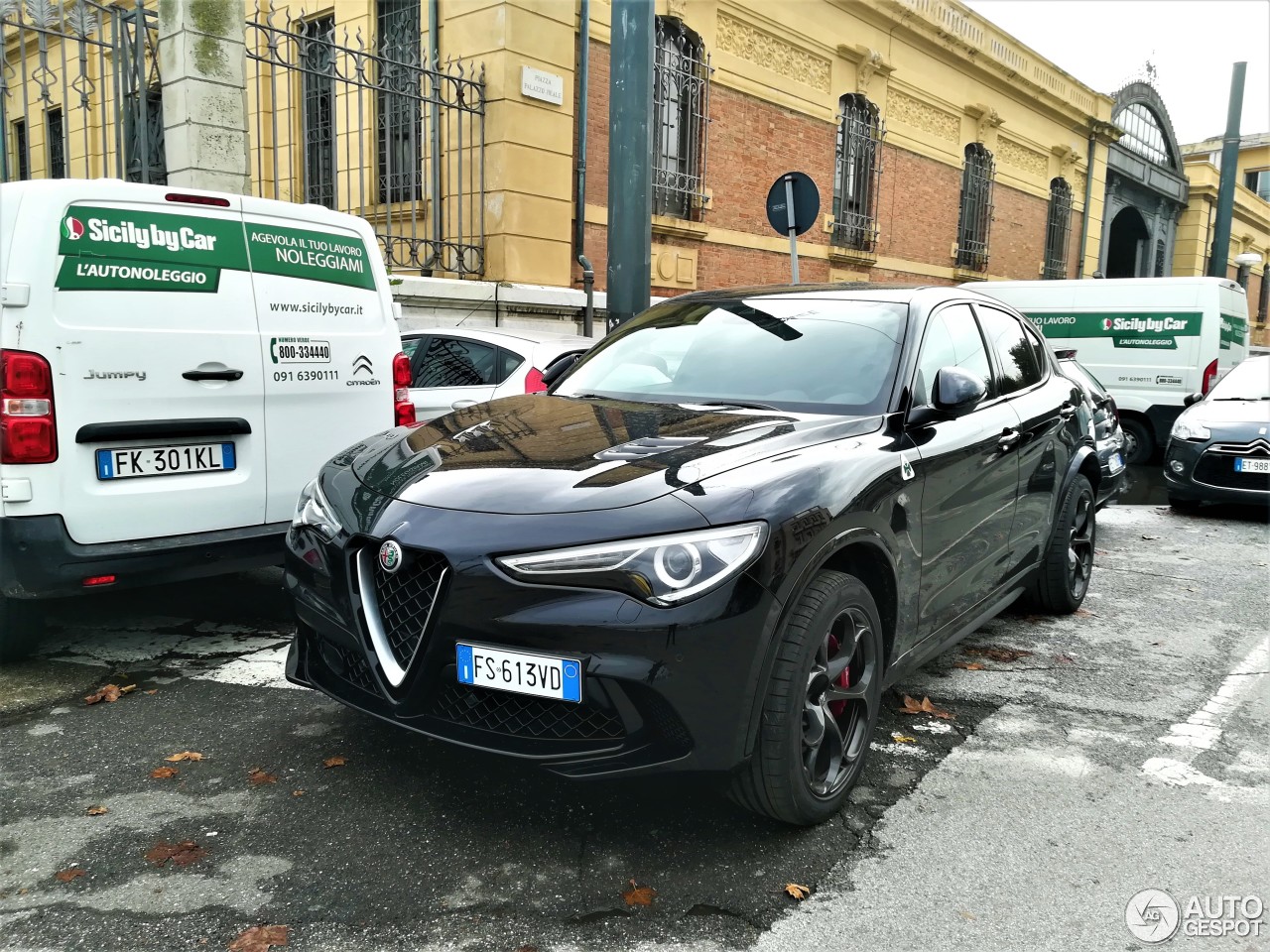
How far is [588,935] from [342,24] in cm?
1314

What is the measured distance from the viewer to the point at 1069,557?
17.4ft

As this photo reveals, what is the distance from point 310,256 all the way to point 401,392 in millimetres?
814

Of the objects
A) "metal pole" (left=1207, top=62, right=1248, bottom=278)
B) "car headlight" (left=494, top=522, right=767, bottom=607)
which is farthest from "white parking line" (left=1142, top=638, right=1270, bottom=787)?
"metal pole" (left=1207, top=62, right=1248, bottom=278)

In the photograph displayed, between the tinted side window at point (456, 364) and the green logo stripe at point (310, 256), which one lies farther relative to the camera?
the tinted side window at point (456, 364)

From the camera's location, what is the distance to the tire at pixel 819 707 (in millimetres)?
2713

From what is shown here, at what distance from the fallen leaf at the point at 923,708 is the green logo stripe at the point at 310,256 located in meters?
3.20

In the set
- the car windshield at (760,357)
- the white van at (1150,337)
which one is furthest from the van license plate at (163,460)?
the white van at (1150,337)

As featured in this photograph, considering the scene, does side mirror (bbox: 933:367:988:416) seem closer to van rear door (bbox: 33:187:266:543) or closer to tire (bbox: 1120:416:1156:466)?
van rear door (bbox: 33:187:266:543)

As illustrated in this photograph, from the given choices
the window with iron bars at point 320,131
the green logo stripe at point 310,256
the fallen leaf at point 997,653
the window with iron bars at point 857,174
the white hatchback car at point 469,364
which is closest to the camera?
the green logo stripe at point 310,256

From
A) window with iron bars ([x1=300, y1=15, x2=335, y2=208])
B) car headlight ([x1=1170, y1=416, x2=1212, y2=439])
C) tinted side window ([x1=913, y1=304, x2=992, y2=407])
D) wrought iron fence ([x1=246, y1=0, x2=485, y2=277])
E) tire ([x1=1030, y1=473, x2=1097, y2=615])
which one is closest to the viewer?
tinted side window ([x1=913, y1=304, x2=992, y2=407])

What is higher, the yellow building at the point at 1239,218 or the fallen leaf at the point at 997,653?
the yellow building at the point at 1239,218

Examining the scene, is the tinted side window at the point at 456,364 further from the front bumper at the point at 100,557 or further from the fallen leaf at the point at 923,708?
the fallen leaf at the point at 923,708

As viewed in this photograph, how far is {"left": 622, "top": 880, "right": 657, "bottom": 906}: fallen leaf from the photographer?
2.60 meters

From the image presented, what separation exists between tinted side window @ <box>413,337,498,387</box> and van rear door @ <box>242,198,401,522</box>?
1.70 meters
